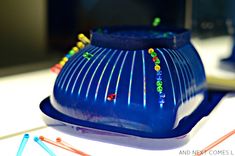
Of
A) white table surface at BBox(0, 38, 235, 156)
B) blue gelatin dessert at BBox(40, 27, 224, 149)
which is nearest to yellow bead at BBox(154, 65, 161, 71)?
blue gelatin dessert at BBox(40, 27, 224, 149)

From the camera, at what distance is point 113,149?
574mm

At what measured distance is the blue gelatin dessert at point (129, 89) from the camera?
588mm

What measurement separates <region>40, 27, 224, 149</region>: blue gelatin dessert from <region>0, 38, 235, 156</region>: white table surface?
21 millimetres

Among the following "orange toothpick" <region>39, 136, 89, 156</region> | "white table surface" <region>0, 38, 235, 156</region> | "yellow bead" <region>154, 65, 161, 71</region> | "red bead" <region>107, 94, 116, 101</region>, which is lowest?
"white table surface" <region>0, 38, 235, 156</region>

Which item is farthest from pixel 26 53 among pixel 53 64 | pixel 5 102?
pixel 5 102

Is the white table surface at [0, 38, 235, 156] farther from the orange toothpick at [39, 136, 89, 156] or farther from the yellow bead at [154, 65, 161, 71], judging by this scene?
the yellow bead at [154, 65, 161, 71]

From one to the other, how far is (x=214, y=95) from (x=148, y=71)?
27 centimetres

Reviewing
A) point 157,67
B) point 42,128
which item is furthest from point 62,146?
point 157,67

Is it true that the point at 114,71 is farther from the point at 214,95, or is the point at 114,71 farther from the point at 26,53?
the point at 26,53

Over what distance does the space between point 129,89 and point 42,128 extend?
16cm

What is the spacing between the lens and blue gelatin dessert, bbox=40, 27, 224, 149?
59cm

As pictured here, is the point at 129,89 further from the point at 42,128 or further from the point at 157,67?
the point at 42,128

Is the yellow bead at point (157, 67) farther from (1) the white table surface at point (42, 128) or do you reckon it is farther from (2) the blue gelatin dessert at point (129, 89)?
(1) the white table surface at point (42, 128)

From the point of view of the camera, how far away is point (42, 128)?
2.12ft
